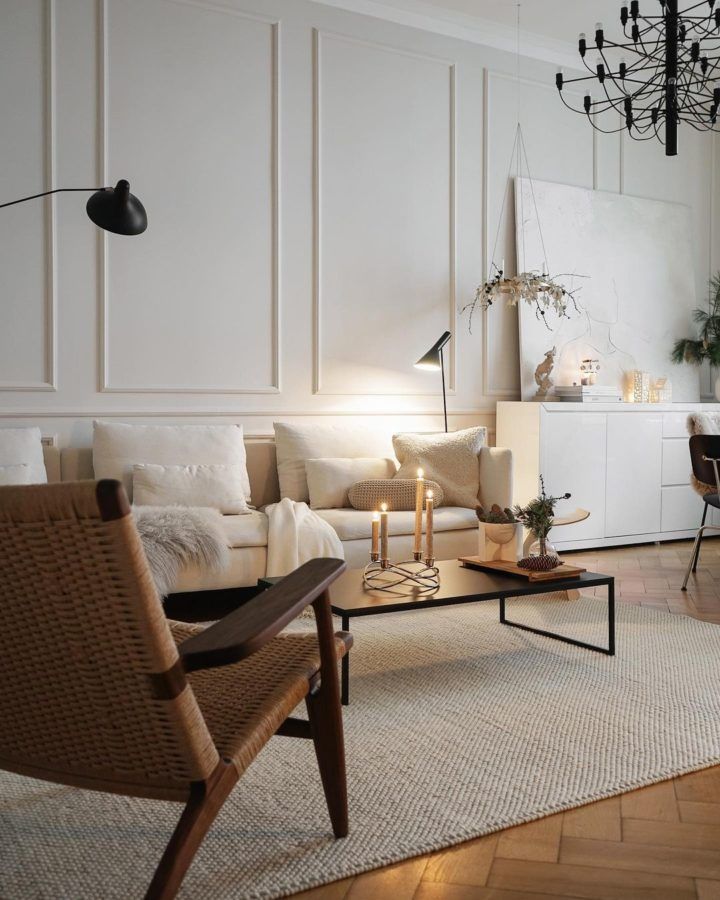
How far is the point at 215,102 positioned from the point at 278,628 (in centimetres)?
388

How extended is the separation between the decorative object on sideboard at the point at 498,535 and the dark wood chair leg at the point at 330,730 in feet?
5.10

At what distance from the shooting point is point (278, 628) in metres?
1.36

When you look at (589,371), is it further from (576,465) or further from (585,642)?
(585,642)

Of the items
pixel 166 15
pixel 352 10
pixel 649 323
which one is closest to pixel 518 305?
pixel 649 323

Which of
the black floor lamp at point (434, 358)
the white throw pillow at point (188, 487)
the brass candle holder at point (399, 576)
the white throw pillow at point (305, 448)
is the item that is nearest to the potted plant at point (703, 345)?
the black floor lamp at point (434, 358)

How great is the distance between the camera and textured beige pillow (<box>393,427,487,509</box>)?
4.30 m

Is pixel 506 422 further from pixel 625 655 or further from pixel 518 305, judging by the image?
pixel 625 655

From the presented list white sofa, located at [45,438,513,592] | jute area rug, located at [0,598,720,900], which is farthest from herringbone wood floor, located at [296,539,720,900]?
white sofa, located at [45,438,513,592]

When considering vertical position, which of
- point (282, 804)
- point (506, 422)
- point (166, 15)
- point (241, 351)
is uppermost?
point (166, 15)

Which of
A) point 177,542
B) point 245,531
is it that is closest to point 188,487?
point 245,531

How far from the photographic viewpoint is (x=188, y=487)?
3807 millimetres

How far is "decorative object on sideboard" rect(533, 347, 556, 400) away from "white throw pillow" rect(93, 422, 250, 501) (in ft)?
7.17

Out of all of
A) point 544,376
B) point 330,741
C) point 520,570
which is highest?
point 544,376

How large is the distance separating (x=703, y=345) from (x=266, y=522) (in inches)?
153
